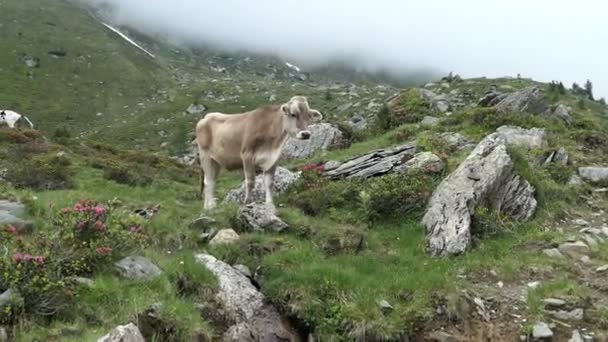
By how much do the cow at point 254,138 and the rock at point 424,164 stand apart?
117 inches

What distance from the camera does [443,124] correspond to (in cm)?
2525

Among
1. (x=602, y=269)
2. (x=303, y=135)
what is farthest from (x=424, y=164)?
(x=602, y=269)

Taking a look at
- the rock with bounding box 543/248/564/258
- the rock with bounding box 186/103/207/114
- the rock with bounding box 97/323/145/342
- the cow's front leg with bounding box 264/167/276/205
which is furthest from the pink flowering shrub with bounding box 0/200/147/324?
the rock with bounding box 186/103/207/114

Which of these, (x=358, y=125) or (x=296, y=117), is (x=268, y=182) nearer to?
(x=296, y=117)

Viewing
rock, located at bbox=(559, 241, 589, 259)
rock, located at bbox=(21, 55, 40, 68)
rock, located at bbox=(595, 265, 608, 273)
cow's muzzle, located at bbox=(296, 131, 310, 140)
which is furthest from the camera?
rock, located at bbox=(21, 55, 40, 68)

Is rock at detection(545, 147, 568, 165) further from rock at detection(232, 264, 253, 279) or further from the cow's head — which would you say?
rock at detection(232, 264, 253, 279)

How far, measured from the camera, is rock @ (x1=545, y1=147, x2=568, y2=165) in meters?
20.1

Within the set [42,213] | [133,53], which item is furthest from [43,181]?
[133,53]

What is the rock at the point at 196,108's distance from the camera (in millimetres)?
110050

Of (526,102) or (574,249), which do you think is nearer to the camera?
(574,249)

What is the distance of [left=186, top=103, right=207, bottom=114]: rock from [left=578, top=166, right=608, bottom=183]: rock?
9491cm

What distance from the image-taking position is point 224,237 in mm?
13836

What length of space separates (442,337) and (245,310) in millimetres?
3625

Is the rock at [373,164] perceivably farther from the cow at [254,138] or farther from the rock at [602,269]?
the rock at [602,269]
